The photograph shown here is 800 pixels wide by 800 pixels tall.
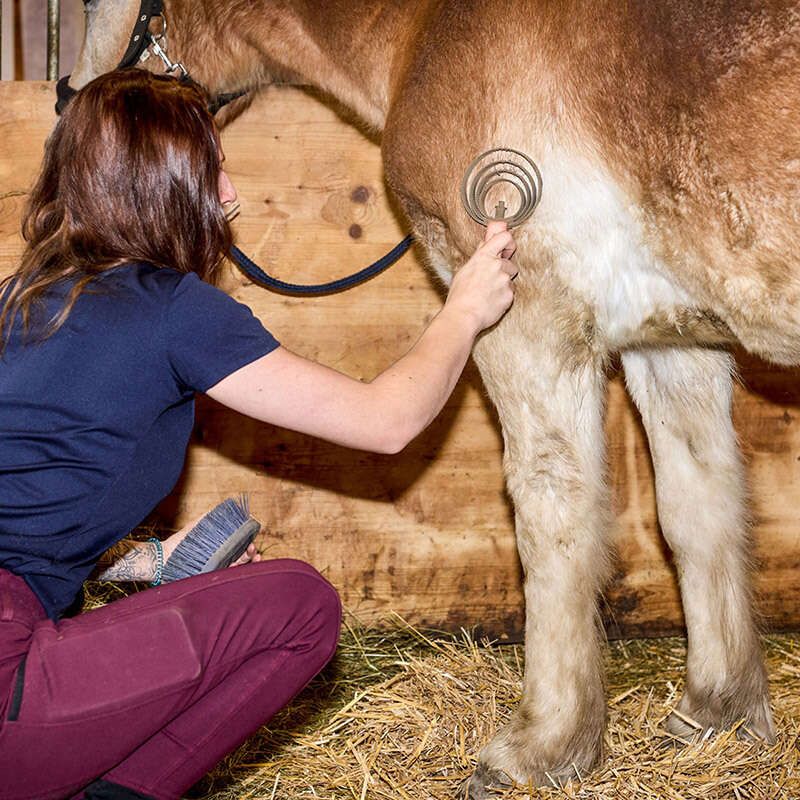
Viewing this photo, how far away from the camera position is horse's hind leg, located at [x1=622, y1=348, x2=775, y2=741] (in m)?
2.25

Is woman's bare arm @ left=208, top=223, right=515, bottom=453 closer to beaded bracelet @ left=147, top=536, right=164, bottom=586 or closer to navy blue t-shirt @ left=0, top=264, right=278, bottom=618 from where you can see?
navy blue t-shirt @ left=0, top=264, right=278, bottom=618

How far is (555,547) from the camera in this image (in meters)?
2.05

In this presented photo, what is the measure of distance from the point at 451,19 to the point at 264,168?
0.78 m

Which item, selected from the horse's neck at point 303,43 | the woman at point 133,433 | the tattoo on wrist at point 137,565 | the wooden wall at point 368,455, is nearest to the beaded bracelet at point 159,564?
the tattoo on wrist at point 137,565

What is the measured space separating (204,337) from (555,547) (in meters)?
0.97

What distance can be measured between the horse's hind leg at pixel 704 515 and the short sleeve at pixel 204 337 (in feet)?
3.90

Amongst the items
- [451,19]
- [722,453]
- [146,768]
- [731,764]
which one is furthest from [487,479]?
[146,768]

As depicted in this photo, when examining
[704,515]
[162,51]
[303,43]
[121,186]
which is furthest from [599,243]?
[162,51]

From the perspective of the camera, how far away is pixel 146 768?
57.5 inches

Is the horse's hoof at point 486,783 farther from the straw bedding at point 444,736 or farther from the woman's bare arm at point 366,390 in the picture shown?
the woman's bare arm at point 366,390

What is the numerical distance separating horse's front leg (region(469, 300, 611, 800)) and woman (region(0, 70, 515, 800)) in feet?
1.61

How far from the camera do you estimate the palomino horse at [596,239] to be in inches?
65.3

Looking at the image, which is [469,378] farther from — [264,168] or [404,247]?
[264,168]

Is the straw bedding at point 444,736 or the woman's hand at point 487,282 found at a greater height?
the woman's hand at point 487,282
